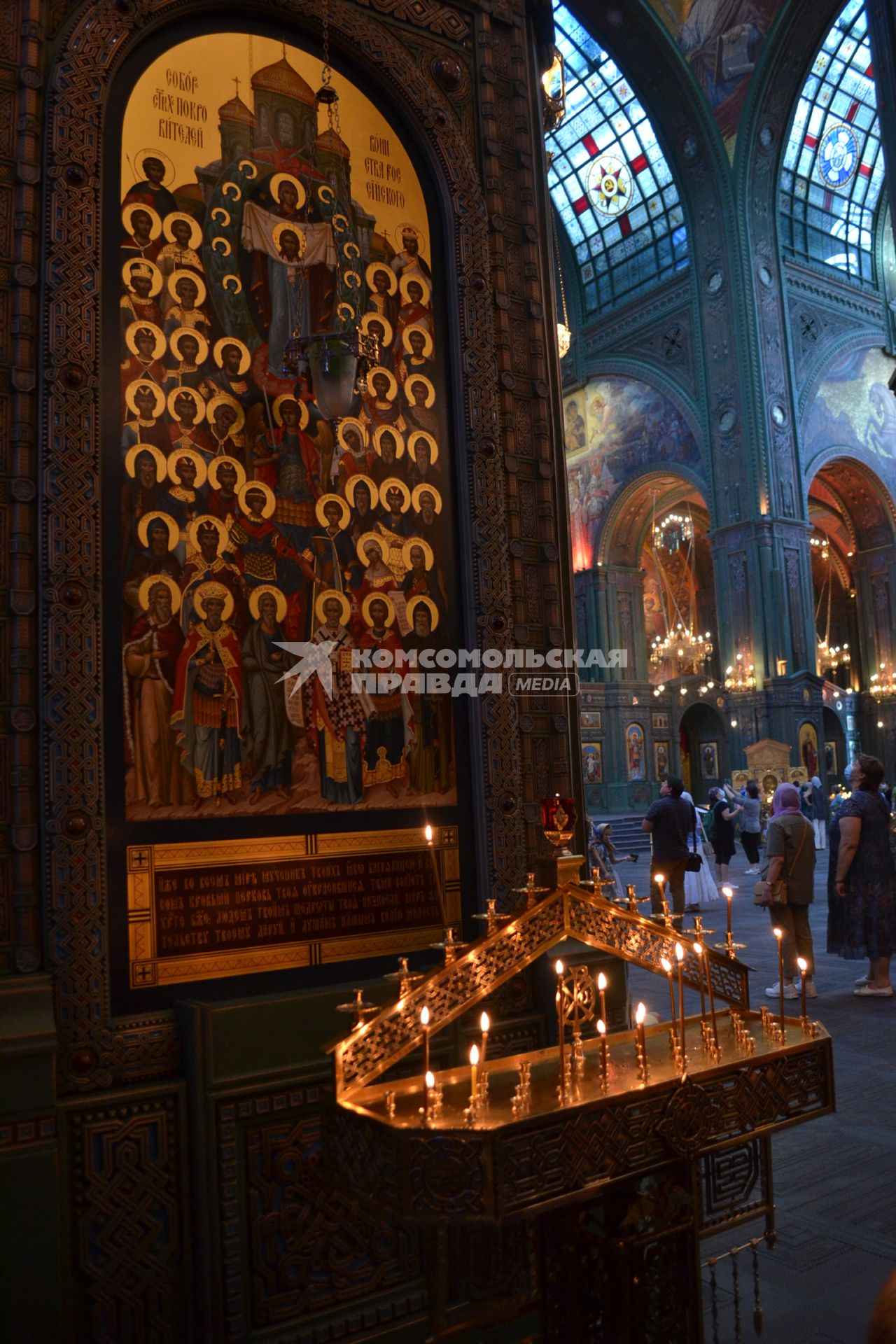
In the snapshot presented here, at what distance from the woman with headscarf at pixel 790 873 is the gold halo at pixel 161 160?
17.4ft

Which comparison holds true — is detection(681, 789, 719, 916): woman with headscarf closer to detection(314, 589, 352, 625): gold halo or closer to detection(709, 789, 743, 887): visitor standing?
detection(709, 789, 743, 887): visitor standing

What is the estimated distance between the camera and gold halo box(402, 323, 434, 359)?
414 cm

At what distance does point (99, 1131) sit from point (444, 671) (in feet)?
6.44

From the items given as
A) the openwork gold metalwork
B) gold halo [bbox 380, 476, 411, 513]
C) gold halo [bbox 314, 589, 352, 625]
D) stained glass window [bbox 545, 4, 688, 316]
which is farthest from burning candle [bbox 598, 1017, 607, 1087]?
stained glass window [bbox 545, 4, 688, 316]

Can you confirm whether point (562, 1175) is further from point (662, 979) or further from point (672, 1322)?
point (662, 979)

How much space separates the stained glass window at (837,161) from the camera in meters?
25.1

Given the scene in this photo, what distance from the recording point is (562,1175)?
220 cm

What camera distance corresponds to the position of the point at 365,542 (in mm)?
3893

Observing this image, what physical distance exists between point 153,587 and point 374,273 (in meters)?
1.62

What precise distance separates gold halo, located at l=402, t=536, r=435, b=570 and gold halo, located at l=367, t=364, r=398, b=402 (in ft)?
1.84

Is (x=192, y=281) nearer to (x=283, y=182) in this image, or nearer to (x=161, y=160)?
(x=161, y=160)

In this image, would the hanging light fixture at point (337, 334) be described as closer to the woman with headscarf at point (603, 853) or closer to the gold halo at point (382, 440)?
the gold halo at point (382, 440)

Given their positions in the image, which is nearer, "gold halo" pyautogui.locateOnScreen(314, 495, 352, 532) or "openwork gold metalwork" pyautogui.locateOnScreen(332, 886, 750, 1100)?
"openwork gold metalwork" pyautogui.locateOnScreen(332, 886, 750, 1100)

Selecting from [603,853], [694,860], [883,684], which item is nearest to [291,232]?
[694,860]
